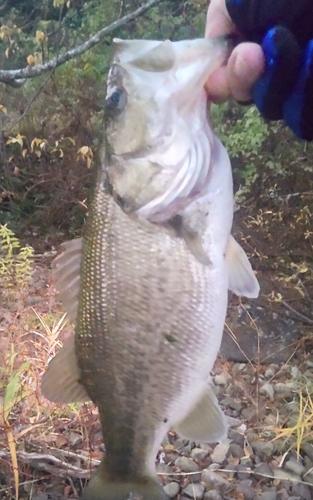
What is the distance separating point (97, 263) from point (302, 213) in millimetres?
2651

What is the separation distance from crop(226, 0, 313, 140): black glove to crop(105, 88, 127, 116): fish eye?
33 centimetres

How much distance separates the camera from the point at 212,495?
228 cm

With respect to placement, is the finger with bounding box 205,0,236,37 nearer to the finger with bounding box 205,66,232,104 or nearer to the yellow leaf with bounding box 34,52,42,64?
the finger with bounding box 205,66,232,104

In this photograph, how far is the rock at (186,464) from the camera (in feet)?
7.93

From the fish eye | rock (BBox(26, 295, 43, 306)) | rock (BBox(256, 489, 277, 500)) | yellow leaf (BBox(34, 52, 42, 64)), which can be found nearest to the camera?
the fish eye

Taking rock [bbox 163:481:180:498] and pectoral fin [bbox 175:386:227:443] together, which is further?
rock [bbox 163:481:180:498]

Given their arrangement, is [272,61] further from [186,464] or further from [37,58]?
[37,58]

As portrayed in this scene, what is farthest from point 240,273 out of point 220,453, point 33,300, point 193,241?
point 33,300

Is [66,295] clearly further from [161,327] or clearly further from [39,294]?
[39,294]

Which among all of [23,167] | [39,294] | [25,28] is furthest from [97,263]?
[25,28]

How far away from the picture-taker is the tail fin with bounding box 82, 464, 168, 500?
54.2 inches

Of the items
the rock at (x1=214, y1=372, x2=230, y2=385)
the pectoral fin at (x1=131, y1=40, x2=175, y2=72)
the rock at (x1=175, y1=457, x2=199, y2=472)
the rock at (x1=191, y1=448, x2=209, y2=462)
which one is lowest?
the rock at (x1=214, y1=372, x2=230, y2=385)

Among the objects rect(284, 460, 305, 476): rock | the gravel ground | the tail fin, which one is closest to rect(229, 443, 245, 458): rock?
Answer: the gravel ground

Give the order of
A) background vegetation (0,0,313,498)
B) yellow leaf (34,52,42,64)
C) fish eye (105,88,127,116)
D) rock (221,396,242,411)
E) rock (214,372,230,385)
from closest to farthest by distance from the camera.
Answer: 1. fish eye (105,88,127,116)
2. background vegetation (0,0,313,498)
3. rock (221,396,242,411)
4. rock (214,372,230,385)
5. yellow leaf (34,52,42,64)
